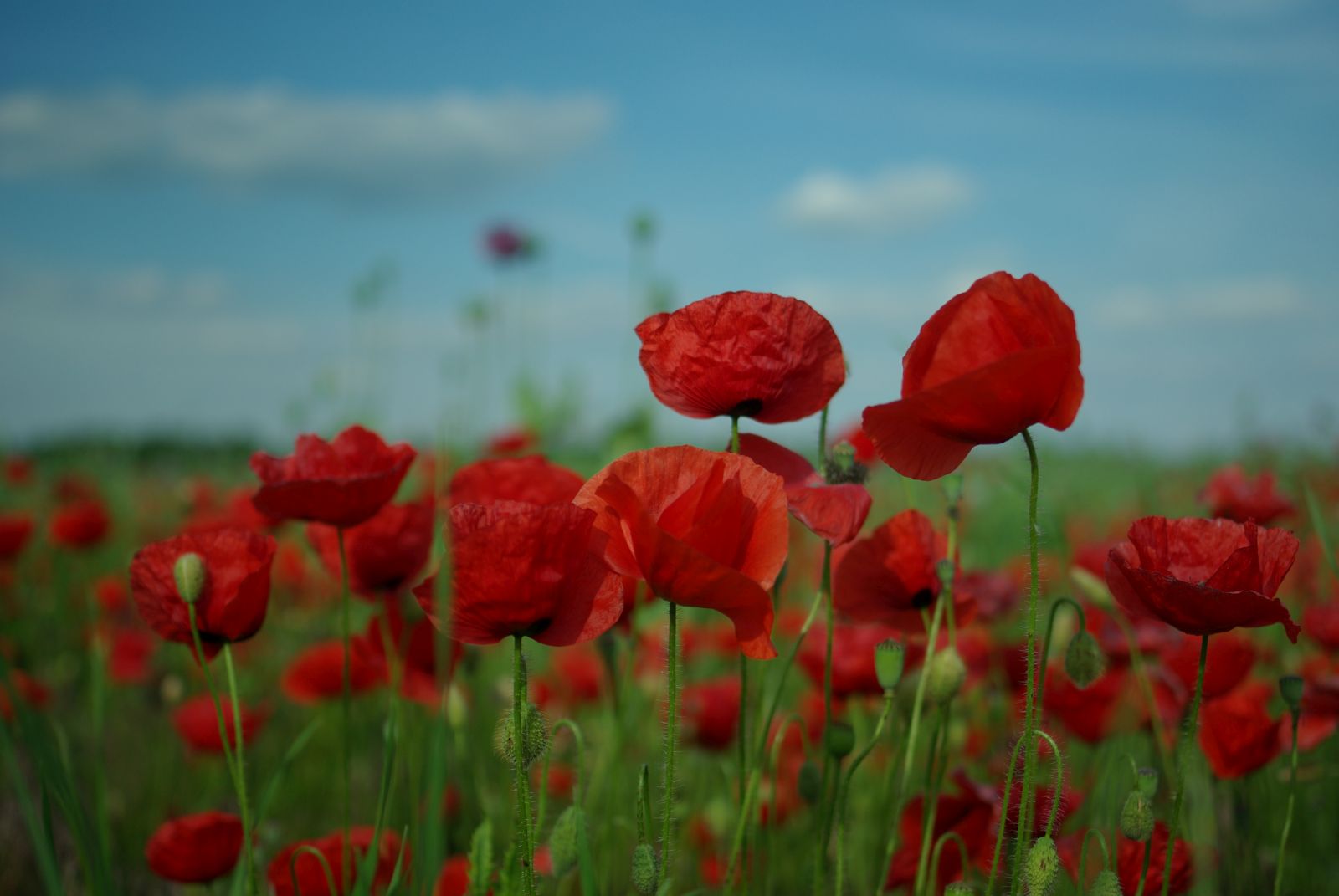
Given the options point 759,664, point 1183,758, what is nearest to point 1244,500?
point 759,664

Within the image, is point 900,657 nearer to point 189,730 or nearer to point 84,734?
point 189,730

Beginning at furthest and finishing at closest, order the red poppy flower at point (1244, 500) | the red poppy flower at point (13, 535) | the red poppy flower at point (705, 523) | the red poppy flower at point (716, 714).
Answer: the red poppy flower at point (13, 535) < the red poppy flower at point (716, 714) < the red poppy flower at point (1244, 500) < the red poppy flower at point (705, 523)

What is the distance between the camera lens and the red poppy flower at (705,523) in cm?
94

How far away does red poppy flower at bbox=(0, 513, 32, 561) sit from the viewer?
3637 millimetres

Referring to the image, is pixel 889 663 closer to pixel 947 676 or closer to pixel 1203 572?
pixel 947 676

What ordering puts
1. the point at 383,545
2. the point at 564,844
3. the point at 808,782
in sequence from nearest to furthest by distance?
the point at 564,844
the point at 808,782
the point at 383,545

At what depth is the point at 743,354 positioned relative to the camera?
112 cm

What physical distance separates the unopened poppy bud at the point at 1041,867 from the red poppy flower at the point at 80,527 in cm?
368


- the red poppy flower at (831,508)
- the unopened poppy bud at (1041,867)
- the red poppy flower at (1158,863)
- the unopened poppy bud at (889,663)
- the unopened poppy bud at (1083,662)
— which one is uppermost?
the red poppy flower at (831,508)

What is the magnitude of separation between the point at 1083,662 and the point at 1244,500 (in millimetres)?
968

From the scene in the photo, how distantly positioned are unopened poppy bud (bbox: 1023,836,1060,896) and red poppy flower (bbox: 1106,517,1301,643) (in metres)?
0.27

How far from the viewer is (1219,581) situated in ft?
3.57

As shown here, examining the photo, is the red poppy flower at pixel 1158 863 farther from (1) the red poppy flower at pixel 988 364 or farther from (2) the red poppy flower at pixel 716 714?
(2) the red poppy flower at pixel 716 714

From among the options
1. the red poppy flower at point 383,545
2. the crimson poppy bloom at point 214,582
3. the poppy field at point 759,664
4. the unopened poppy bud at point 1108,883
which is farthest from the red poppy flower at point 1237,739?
the crimson poppy bloom at point 214,582
